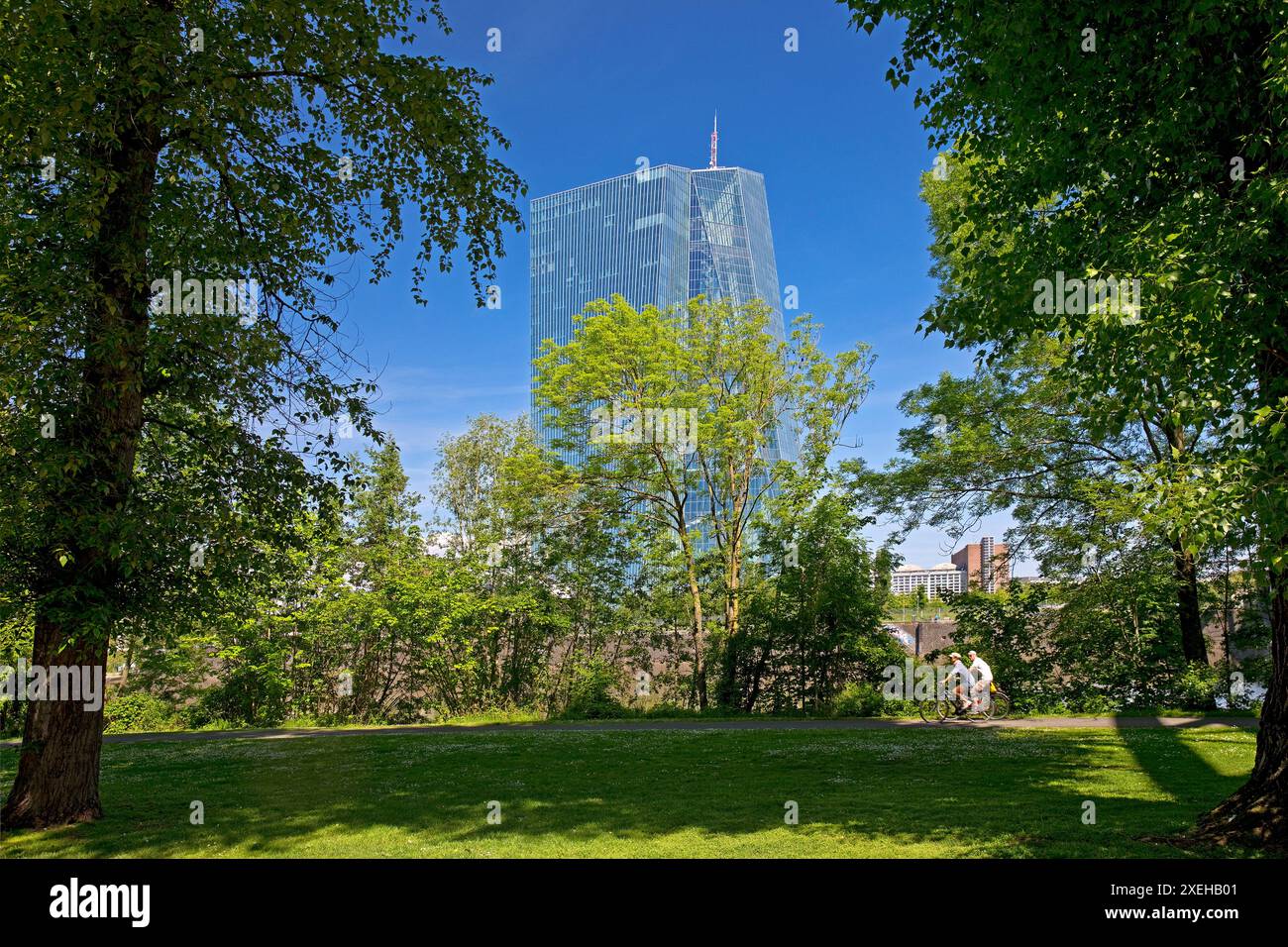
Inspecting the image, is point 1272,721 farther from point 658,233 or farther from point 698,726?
point 658,233

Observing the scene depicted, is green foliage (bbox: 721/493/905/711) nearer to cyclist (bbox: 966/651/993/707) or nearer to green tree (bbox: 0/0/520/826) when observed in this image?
cyclist (bbox: 966/651/993/707)

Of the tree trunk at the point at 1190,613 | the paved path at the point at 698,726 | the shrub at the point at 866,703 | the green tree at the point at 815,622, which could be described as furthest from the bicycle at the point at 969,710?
the tree trunk at the point at 1190,613

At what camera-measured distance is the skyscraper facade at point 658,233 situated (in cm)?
7556

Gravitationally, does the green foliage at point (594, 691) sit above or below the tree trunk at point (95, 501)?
below

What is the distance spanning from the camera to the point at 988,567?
22562 millimetres

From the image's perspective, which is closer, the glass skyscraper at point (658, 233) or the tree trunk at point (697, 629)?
the tree trunk at point (697, 629)

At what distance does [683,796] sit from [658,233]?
75571 millimetres

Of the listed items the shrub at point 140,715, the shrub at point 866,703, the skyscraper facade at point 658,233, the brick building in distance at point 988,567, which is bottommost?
the shrub at point 140,715

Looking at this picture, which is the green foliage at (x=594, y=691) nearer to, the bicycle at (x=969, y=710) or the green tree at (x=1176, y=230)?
the bicycle at (x=969, y=710)

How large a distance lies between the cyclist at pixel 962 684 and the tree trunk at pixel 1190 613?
5299 millimetres

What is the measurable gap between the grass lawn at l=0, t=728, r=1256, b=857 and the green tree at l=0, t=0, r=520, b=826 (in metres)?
2.41

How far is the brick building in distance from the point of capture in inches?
880

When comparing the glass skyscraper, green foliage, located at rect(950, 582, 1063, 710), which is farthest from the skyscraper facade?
green foliage, located at rect(950, 582, 1063, 710)

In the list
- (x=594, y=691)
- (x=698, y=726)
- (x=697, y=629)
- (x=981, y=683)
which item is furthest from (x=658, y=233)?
(x=981, y=683)
